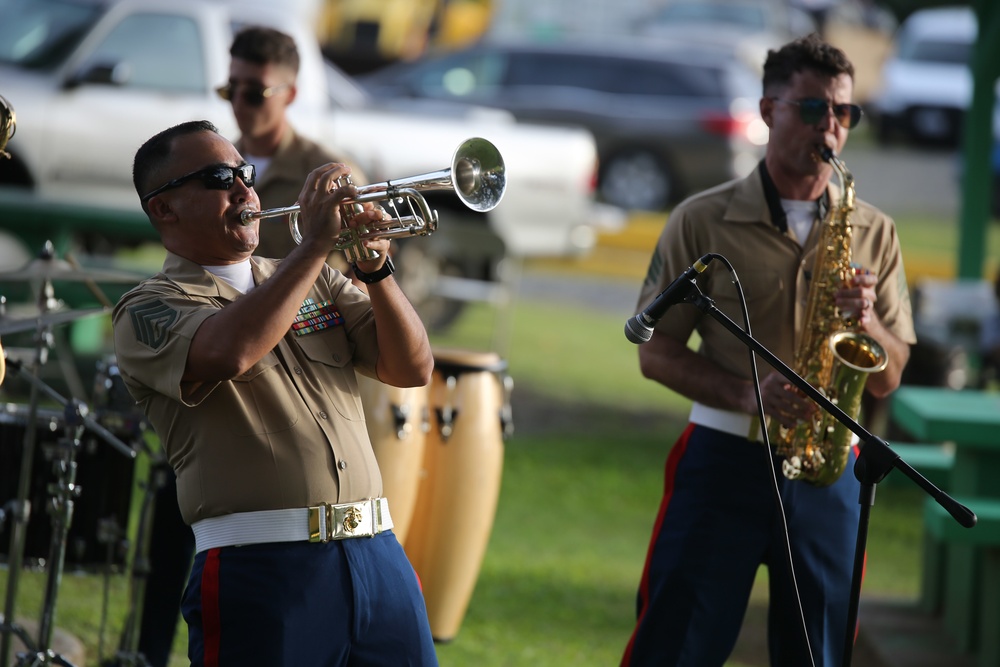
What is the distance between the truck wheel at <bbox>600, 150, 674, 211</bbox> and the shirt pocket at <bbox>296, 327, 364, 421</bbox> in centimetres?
1366

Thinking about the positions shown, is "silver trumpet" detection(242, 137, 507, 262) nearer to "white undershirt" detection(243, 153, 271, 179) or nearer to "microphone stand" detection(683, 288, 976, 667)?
"microphone stand" detection(683, 288, 976, 667)

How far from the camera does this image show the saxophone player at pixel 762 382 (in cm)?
348

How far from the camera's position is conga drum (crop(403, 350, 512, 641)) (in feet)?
16.3

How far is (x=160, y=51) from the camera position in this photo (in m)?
9.98

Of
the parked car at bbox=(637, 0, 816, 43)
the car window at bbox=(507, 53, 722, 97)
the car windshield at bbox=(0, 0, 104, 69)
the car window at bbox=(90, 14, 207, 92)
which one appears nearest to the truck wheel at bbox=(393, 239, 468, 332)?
the car window at bbox=(90, 14, 207, 92)

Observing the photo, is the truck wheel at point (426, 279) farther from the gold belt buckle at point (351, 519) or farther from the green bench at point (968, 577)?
the gold belt buckle at point (351, 519)

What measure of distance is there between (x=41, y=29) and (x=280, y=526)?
314 inches

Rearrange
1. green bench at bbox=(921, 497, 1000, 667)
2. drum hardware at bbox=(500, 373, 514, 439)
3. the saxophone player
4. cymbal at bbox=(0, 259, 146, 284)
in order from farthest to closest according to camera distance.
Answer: drum hardware at bbox=(500, 373, 514, 439) < green bench at bbox=(921, 497, 1000, 667) < cymbal at bbox=(0, 259, 146, 284) < the saxophone player

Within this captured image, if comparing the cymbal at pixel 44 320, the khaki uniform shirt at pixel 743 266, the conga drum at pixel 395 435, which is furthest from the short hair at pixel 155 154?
the conga drum at pixel 395 435

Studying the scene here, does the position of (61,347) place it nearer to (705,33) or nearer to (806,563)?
(806,563)

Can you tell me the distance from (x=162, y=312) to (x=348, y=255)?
0.40 m

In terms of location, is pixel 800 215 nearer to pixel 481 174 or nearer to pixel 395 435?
pixel 481 174

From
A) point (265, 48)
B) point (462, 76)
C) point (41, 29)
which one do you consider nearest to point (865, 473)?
point (265, 48)

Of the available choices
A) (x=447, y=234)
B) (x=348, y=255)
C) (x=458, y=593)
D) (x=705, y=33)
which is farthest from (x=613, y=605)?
(x=705, y=33)
